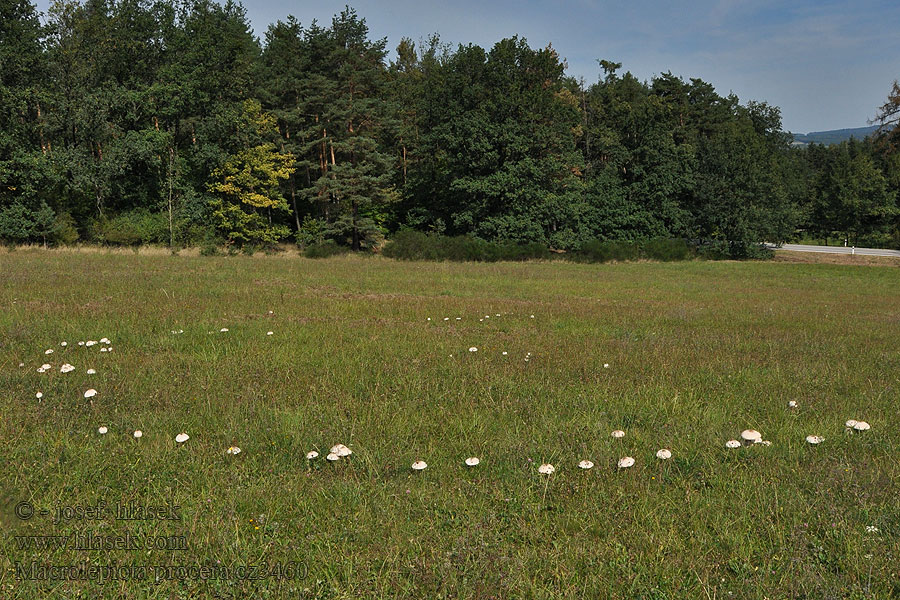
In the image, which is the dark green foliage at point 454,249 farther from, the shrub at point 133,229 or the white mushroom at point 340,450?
the white mushroom at point 340,450

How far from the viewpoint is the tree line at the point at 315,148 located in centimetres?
3366

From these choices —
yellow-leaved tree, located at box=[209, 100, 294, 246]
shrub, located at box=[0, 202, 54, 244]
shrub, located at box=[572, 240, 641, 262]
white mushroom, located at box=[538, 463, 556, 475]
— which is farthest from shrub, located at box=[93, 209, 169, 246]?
white mushroom, located at box=[538, 463, 556, 475]

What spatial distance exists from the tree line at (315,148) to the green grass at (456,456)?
94.6 feet

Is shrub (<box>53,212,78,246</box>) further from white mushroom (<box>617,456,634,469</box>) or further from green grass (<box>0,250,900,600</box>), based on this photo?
white mushroom (<box>617,456,634,469</box>)

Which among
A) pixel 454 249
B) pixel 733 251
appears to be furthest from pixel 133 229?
pixel 733 251

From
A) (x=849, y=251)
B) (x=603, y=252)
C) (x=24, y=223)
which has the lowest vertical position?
(x=849, y=251)

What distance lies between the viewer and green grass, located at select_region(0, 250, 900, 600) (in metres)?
3.24

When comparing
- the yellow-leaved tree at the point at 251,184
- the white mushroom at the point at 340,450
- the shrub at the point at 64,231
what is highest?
the yellow-leaved tree at the point at 251,184

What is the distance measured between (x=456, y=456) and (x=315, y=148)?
44463 millimetres

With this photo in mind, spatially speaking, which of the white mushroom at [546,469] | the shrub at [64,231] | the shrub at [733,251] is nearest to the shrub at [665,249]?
the shrub at [733,251]

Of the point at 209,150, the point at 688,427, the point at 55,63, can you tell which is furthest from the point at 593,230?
the point at 688,427

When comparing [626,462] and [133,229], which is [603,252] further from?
[626,462]

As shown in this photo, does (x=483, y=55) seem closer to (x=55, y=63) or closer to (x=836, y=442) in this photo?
(x=55, y=63)

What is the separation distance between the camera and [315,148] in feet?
150
